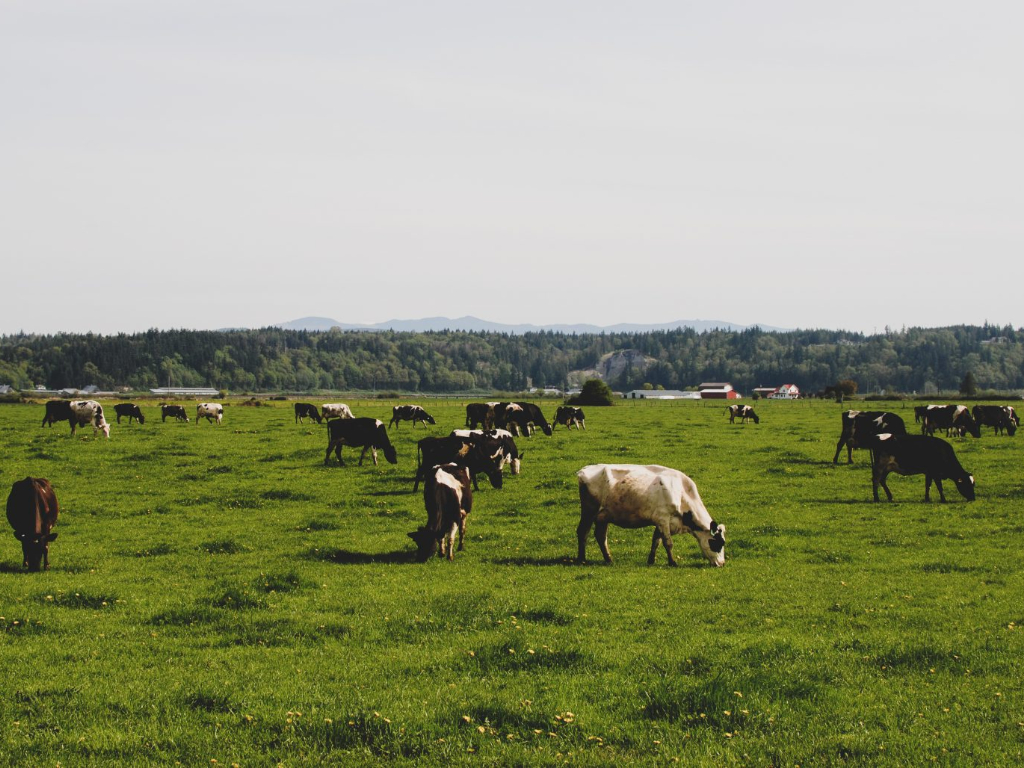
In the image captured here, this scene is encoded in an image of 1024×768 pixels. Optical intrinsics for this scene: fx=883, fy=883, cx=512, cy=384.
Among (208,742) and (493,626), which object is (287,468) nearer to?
(493,626)

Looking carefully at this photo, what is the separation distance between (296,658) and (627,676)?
431 centimetres

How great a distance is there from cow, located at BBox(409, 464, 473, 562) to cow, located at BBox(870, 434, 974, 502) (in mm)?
14409

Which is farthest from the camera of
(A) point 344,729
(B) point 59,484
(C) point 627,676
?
(B) point 59,484

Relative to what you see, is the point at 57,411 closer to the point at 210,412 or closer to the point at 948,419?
the point at 210,412

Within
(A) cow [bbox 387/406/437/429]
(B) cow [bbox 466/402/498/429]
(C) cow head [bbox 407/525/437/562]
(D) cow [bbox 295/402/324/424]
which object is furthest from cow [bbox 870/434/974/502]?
(D) cow [bbox 295/402/324/424]

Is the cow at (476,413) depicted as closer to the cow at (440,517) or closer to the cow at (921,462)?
the cow at (921,462)

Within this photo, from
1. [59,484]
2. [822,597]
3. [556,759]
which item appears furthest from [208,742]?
[59,484]

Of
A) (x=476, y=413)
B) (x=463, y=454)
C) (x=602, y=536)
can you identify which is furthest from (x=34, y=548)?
(x=476, y=413)

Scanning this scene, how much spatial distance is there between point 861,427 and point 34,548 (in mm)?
31580

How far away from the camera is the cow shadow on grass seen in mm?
18344

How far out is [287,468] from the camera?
34625mm

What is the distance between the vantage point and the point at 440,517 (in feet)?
61.0

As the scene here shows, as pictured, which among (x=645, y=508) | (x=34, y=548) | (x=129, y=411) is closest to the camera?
(x=34, y=548)

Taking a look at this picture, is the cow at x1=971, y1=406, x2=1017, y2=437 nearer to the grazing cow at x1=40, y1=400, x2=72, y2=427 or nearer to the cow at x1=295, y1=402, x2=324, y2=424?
the cow at x1=295, y1=402, x2=324, y2=424
